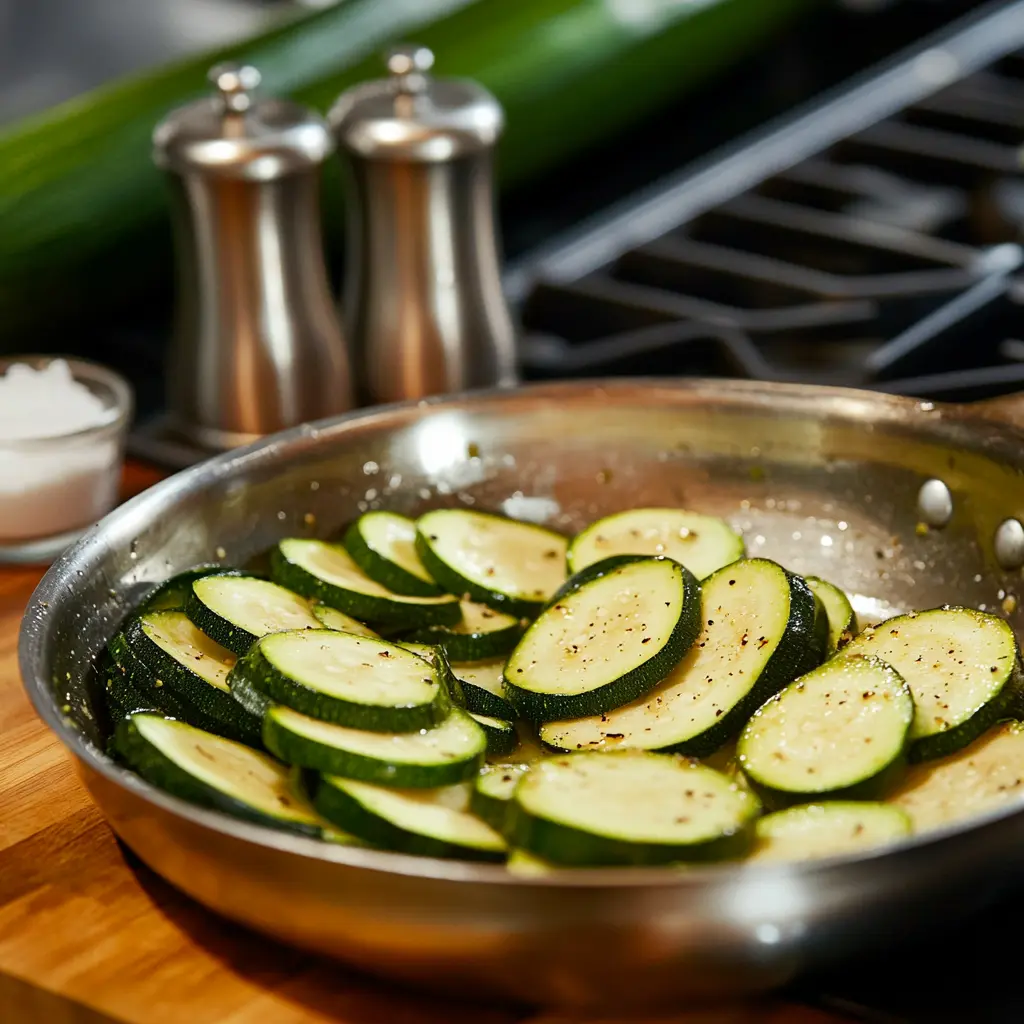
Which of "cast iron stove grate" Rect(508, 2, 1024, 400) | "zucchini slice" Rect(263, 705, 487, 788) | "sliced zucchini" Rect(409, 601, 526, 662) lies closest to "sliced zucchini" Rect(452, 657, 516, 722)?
"sliced zucchini" Rect(409, 601, 526, 662)

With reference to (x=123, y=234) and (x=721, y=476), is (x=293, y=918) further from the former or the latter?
(x=123, y=234)

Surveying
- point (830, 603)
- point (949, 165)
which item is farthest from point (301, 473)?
point (949, 165)

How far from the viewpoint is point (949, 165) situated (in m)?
2.54

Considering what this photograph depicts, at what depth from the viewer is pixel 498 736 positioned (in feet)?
4.17

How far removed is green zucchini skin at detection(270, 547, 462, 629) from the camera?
146 centimetres

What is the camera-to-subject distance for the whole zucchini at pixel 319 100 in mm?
2123

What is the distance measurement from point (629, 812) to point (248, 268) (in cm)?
100

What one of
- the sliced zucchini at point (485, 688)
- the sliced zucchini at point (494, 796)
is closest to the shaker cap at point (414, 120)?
the sliced zucchini at point (485, 688)

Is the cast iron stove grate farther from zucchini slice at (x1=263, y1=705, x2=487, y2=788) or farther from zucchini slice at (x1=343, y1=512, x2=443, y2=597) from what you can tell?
zucchini slice at (x1=263, y1=705, x2=487, y2=788)

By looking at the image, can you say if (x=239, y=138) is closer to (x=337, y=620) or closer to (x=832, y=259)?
(x=337, y=620)

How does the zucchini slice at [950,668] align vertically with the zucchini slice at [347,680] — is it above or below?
below

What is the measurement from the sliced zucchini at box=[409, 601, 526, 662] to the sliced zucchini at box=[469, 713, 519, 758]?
145 mm

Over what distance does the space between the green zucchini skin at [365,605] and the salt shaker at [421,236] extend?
1.65 feet

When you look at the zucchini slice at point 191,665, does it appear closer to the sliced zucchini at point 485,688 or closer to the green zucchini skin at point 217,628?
the green zucchini skin at point 217,628
